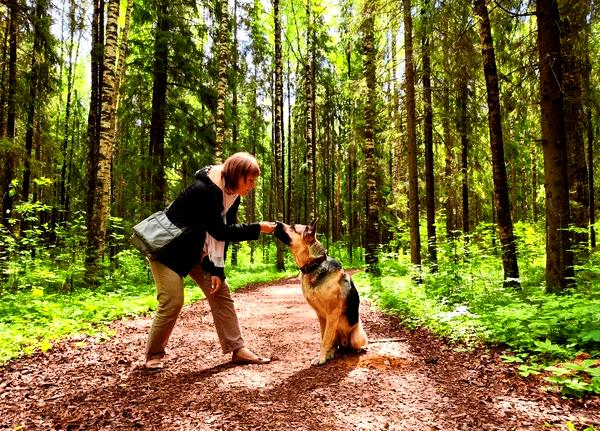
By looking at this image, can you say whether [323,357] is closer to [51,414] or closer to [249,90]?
[51,414]

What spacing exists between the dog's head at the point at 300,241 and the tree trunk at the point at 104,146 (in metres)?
7.07

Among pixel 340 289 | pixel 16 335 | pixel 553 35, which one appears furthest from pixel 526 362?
pixel 16 335

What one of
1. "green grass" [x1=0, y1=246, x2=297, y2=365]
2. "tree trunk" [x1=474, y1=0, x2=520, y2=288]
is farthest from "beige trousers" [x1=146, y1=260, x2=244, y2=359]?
"tree trunk" [x1=474, y1=0, x2=520, y2=288]

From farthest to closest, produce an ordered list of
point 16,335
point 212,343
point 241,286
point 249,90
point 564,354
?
point 249,90, point 241,286, point 212,343, point 16,335, point 564,354

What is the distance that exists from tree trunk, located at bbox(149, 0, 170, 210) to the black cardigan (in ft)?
33.9

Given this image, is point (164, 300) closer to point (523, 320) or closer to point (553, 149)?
point (523, 320)

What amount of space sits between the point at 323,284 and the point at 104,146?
304 inches

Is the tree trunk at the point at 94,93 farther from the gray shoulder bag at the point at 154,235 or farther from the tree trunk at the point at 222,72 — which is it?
the gray shoulder bag at the point at 154,235

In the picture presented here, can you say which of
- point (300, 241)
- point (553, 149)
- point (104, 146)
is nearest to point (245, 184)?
point (300, 241)

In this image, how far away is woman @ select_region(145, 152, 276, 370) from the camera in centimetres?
391

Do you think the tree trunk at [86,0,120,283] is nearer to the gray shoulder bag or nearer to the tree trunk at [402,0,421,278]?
the gray shoulder bag

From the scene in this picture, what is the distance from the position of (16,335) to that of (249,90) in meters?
22.6

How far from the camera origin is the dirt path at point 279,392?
2781mm

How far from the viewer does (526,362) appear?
386cm
